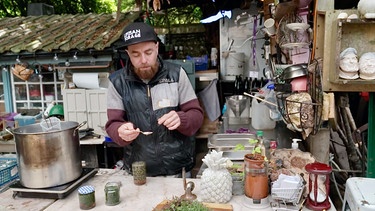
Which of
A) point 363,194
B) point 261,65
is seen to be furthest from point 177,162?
point 261,65

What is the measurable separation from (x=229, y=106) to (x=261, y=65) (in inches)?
61.6

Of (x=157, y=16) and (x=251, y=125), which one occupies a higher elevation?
(x=157, y=16)

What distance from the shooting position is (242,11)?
17.9ft

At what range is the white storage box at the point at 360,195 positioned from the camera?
1.54 meters

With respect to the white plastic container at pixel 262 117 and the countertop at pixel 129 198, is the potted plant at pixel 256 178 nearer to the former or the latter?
the countertop at pixel 129 198

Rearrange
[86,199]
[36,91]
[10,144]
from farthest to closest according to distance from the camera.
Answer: [36,91]
[10,144]
[86,199]

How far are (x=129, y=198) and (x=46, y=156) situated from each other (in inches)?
24.0

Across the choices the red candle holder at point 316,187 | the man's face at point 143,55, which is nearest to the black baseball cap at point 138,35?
the man's face at point 143,55

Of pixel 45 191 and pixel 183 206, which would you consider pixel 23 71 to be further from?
pixel 183 206

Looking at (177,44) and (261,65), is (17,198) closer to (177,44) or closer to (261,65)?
(261,65)

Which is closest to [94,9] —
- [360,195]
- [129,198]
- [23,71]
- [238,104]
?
[23,71]

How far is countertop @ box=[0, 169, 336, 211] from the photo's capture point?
6.23ft

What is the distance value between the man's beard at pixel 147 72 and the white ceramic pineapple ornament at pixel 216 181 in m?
0.93

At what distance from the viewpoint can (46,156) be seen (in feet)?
6.56
